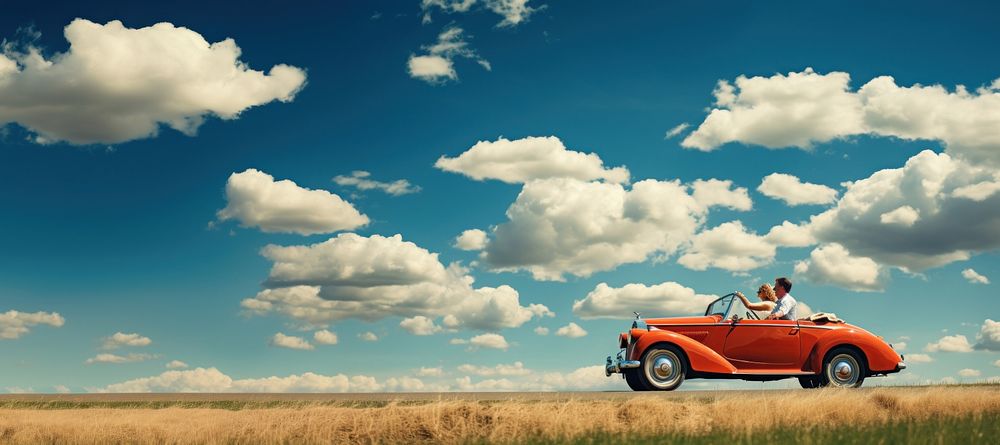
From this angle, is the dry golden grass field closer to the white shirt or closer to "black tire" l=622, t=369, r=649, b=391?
"black tire" l=622, t=369, r=649, b=391

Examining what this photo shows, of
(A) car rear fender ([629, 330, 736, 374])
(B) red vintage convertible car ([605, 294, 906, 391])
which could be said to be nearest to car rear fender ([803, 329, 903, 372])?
(B) red vintage convertible car ([605, 294, 906, 391])

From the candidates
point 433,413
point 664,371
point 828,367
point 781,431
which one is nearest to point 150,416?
point 433,413

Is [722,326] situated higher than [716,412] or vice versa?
[722,326]

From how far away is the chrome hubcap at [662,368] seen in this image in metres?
17.7

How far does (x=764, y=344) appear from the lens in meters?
18.7

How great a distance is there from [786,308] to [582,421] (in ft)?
25.8

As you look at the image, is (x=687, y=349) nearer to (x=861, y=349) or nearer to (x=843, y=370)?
(x=843, y=370)

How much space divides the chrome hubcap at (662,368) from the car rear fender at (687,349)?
0.73 feet

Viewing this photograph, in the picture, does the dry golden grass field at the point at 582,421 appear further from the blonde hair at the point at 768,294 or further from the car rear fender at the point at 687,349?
the blonde hair at the point at 768,294

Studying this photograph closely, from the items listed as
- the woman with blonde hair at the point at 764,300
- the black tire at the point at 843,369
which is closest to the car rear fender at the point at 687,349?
the woman with blonde hair at the point at 764,300

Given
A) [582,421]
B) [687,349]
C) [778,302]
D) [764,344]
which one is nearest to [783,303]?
[778,302]

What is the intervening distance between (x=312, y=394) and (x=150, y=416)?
15.2 feet

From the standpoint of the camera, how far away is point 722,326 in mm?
18641

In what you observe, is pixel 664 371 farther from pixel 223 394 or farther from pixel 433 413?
pixel 223 394
